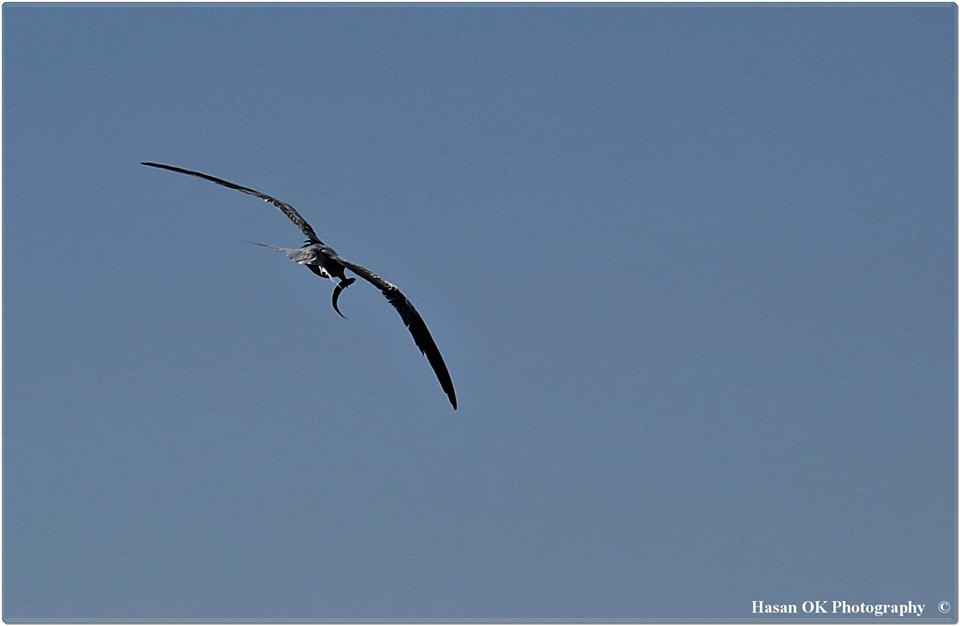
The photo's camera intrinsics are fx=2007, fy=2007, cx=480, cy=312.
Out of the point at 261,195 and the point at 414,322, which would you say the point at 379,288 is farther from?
the point at 261,195

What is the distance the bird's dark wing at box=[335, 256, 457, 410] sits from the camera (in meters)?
47.2

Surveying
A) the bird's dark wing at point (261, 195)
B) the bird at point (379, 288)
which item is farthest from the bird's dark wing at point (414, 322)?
the bird's dark wing at point (261, 195)

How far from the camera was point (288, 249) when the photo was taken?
48.6m

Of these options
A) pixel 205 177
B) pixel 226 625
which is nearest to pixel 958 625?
pixel 226 625

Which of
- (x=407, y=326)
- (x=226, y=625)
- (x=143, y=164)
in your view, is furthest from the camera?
(x=143, y=164)

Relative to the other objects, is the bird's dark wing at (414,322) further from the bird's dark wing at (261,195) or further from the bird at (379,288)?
the bird's dark wing at (261,195)

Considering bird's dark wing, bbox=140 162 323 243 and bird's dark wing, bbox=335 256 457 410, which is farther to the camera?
bird's dark wing, bbox=140 162 323 243

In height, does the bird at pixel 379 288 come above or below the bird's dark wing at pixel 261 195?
below

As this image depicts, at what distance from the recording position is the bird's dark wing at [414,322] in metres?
47.2

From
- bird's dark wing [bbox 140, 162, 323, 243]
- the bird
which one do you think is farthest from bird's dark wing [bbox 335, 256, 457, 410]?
bird's dark wing [bbox 140, 162, 323, 243]

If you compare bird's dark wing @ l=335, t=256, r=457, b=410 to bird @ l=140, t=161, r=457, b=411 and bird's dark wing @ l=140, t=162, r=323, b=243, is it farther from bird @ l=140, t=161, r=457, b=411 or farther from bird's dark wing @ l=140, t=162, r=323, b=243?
bird's dark wing @ l=140, t=162, r=323, b=243

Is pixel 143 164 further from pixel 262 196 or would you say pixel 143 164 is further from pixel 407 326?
pixel 407 326

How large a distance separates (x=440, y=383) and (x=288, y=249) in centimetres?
496

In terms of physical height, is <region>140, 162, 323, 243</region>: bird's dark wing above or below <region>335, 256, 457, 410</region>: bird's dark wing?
above
